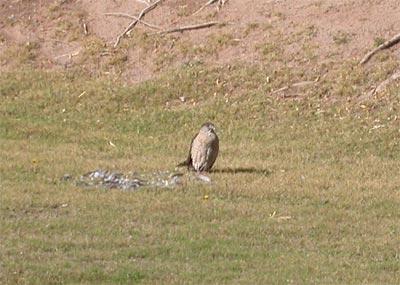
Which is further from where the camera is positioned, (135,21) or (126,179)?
(135,21)

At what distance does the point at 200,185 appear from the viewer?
1342cm

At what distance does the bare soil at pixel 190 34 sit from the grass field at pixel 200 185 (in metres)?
0.80

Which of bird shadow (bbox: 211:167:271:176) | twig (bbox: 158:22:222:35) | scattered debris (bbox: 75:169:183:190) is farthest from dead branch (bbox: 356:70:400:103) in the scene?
scattered debris (bbox: 75:169:183:190)

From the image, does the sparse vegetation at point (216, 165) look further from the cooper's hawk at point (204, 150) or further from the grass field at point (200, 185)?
the cooper's hawk at point (204, 150)

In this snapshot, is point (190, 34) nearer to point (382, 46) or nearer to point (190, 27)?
point (190, 27)

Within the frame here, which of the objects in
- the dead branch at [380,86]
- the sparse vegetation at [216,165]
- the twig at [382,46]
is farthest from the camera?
the twig at [382,46]

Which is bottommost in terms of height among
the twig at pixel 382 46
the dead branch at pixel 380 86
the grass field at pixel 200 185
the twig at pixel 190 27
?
the grass field at pixel 200 185

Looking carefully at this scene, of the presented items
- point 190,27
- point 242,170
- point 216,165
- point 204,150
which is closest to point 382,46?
point 190,27

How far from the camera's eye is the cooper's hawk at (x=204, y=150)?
46.6 ft

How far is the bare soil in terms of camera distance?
21516 millimetres

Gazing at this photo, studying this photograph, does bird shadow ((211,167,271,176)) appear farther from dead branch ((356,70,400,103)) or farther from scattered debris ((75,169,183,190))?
dead branch ((356,70,400,103))

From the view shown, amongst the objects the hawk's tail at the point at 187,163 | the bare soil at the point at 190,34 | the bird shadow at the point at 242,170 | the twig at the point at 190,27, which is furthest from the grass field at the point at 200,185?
the twig at the point at 190,27

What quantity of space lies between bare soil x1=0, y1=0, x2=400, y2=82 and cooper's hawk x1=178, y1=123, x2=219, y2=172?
6.81m

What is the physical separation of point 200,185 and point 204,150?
85 centimetres
